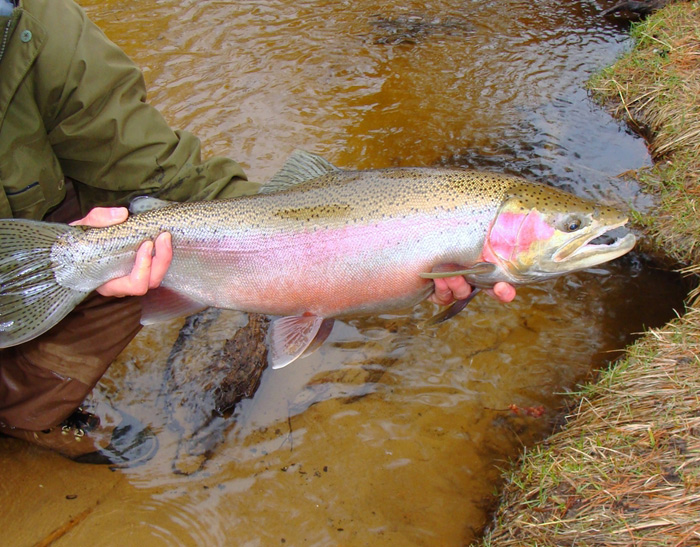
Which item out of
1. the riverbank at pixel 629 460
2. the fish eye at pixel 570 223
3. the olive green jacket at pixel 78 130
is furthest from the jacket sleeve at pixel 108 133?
the riverbank at pixel 629 460

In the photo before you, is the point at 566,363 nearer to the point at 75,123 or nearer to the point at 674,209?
the point at 674,209

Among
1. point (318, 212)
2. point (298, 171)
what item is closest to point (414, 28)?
point (298, 171)

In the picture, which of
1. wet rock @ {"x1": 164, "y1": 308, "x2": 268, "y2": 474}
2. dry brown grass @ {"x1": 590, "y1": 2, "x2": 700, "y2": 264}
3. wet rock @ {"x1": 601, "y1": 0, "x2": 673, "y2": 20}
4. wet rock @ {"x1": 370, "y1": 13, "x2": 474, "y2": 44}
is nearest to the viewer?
wet rock @ {"x1": 164, "y1": 308, "x2": 268, "y2": 474}

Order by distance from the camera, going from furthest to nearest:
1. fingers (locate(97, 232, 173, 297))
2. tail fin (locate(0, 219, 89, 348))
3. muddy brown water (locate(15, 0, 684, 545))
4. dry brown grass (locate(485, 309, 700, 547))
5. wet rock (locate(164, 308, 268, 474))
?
wet rock (locate(164, 308, 268, 474)) → muddy brown water (locate(15, 0, 684, 545)) → fingers (locate(97, 232, 173, 297)) → tail fin (locate(0, 219, 89, 348)) → dry brown grass (locate(485, 309, 700, 547))

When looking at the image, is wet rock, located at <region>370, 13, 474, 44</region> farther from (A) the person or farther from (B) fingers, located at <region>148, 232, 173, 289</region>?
(B) fingers, located at <region>148, 232, 173, 289</region>

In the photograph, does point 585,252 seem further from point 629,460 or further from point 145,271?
point 145,271

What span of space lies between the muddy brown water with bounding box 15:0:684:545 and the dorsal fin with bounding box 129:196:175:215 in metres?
1.05

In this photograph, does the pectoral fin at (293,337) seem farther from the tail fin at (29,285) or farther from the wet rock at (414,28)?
the wet rock at (414,28)

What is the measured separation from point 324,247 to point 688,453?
1.75 m

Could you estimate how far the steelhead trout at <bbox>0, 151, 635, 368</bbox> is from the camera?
2.39 metres

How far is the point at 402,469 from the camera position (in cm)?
283

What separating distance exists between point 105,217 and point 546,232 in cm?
207

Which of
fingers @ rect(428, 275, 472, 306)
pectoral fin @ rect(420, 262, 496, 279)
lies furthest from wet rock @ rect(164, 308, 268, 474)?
pectoral fin @ rect(420, 262, 496, 279)

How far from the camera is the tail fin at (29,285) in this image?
2.31 meters
